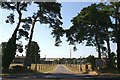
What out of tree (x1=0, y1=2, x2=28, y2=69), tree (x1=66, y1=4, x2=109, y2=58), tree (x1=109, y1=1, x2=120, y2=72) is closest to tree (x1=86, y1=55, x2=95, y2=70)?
tree (x1=66, y1=4, x2=109, y2=58)

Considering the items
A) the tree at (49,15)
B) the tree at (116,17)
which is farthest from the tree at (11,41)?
the tree at (116,17)

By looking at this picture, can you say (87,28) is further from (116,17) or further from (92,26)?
(116,17)

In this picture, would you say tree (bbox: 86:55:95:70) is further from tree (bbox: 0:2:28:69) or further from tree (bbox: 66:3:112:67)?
tree (bbox: 0:2:28:69)

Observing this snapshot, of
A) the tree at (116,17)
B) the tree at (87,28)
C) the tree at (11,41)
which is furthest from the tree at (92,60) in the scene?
the tree at (11,41)

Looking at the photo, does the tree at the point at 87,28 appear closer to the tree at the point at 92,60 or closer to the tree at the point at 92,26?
the tree at the point at 92,26

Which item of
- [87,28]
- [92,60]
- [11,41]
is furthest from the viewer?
[92,60]

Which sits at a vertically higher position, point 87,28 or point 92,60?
point 87,28

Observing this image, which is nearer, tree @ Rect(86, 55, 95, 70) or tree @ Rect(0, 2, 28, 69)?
tree @ Rect(0, 2, 28, 69)

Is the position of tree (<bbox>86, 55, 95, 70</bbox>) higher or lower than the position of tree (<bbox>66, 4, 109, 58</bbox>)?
lower

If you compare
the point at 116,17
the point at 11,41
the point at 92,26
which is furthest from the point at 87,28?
the point at 11,41

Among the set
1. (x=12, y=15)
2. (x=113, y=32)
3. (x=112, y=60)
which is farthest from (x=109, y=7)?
(x=12, y=15)

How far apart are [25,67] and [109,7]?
12.7 meters

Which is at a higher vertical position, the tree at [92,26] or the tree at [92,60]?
the tree at [92,26]

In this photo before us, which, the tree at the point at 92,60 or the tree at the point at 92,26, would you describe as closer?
the tree at the point at 92,26
